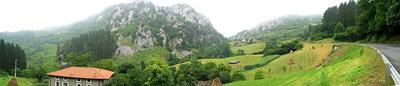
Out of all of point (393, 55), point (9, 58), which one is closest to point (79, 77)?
point (9, 58)

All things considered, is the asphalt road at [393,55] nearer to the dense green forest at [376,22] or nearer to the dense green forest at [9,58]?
the dense green forest at [376,22]

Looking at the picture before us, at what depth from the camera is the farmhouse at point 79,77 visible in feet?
354

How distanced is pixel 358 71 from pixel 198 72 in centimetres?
7964

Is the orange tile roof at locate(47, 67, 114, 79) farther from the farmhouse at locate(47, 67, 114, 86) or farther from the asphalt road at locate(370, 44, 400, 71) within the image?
the asphalt road at locate(370, 44, 400, 71)

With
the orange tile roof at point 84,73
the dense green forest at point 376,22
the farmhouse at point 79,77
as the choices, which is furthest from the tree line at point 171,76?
the dense green forest at point 376,22

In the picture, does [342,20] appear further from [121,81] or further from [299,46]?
[121,81]

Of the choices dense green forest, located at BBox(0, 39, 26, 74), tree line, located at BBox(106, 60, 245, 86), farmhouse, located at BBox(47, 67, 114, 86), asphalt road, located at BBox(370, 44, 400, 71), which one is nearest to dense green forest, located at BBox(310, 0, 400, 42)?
asphalt road, located at BBox(370, 44, 400, 71)

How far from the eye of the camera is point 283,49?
5768 inches

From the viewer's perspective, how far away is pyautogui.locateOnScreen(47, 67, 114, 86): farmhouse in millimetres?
107812

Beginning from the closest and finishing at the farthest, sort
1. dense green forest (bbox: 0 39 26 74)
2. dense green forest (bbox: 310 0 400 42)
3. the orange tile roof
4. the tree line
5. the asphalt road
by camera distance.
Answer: the asphalt road → dense green forest (bbox: 310 0 400 42) → the tree line → the orange tile roof → dense green forest (bbox: 0 39 26 74)

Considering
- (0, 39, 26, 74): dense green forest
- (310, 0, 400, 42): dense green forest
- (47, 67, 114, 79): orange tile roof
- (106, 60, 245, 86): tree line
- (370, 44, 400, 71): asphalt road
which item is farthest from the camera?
(0, 39, 26, 74): dense green forest

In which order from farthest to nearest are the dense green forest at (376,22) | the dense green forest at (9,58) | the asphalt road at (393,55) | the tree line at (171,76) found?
1. the dense green forest at (9,58)
2. the tree line at (171,76)
3. the dense green forest at (376,22)
4. the asphalt road at (393,55)

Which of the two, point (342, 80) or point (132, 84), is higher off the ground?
point (342, 80)

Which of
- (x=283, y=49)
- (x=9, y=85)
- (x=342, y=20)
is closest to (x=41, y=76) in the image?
(x=9, y=85)
